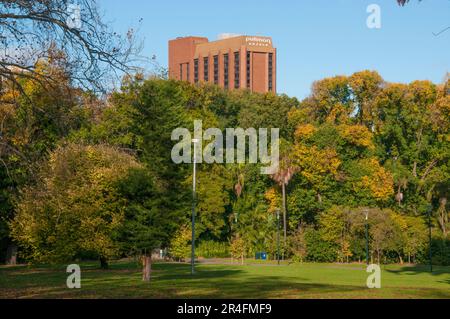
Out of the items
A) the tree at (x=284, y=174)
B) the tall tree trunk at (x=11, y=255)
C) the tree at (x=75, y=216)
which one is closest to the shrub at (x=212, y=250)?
the tree at (x=284, y=174)

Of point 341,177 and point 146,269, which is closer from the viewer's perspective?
point 146,269

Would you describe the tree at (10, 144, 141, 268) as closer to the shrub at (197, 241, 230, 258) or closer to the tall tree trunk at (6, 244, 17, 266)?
the tall tree trunk at (6, 244, 17, 266)

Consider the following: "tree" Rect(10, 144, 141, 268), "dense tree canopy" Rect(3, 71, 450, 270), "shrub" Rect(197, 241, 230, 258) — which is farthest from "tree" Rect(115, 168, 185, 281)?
"shrub" Rect(197, 241, 230, 258)

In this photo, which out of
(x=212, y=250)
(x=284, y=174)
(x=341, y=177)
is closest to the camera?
(x=284, y=174)

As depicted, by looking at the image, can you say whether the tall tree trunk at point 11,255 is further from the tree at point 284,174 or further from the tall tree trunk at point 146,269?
the tall tree trunk at point 146,269

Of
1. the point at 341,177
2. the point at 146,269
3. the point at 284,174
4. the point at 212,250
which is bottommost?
the point at 212,250

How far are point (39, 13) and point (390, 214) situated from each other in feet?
177

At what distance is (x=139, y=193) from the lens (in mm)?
33719

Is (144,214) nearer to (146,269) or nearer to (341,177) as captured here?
(146,269)

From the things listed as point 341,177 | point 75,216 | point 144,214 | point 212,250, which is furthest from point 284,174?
point 144,214

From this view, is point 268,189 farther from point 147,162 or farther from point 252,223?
point 147,162

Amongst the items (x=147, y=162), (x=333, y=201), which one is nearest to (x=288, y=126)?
(x=333, y=201)

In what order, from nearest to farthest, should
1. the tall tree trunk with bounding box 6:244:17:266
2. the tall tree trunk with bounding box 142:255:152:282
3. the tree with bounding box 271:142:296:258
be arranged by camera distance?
the tall tree trunk with bounding box 142:255:152:282
the tall tree trunk with bounding box 6:244:17:266
the tree with bounding box 271:142:296:258

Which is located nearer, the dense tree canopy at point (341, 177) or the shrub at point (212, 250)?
the dense tree canopy at point (341, 177)
